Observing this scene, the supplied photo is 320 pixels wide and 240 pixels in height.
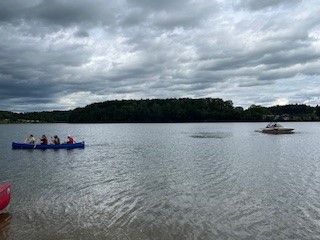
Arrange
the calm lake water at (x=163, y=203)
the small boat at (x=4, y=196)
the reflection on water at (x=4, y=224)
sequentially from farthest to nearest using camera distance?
the small boat at (x=4, y=196) → the calm lake water at (x=163, y=203) → the reflection on water at (x=4, y=224)

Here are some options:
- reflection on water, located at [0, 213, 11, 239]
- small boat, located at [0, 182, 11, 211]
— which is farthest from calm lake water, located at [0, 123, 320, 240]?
small boat, located at [0, 182, 11, 211]

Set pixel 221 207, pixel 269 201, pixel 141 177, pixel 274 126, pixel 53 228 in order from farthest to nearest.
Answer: pixel 274 126
pixel 141 177
pixel 269 201
pixel 221 207
pixel 53 228

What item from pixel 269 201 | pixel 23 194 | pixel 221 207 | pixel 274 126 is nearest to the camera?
pixel 221 207

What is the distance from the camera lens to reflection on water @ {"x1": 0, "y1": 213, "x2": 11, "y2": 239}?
1271cm

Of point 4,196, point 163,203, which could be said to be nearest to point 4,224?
point 4,196

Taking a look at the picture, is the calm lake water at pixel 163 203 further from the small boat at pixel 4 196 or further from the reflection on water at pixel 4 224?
the small boat at pixel 4 196

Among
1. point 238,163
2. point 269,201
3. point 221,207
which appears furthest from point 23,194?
point 238,163

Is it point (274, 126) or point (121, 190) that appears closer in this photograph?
point (121, 190)

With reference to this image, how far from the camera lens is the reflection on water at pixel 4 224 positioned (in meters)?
12.7

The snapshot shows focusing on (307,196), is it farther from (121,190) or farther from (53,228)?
(53,228)

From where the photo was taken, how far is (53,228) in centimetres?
1343

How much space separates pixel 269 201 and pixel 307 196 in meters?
2.52

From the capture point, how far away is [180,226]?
44.9 ft

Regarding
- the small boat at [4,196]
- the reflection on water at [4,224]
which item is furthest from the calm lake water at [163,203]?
the small boat at [4,196]
